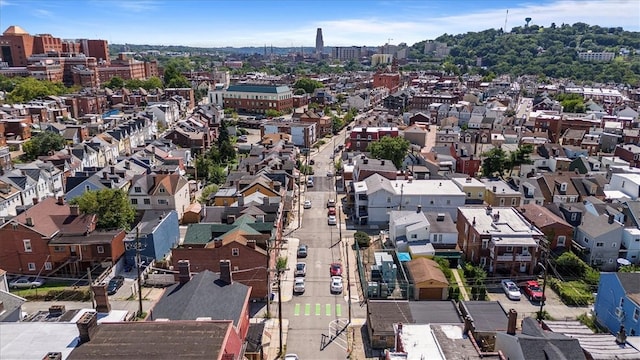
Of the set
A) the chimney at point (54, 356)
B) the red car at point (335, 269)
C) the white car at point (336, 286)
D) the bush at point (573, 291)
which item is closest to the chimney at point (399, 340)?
the white car at point (336, 286)

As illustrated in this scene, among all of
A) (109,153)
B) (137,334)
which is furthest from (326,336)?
(109,153)

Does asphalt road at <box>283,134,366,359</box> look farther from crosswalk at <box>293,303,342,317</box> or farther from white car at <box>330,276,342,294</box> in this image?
white car at <box>330,276,342,294</box>

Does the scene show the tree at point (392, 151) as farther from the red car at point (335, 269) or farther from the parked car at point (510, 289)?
the parked car at point (510, 289)

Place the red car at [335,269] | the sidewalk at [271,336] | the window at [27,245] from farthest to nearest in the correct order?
the red car at [335,269] → the window at [27,245] → the sidewalk at [271,336]

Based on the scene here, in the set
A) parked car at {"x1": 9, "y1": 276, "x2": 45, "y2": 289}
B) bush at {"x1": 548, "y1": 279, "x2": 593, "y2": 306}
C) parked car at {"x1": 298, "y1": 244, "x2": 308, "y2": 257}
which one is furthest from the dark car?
bush at {"x1": 548, "y1": 279, "x2": 593, "y2": 306}

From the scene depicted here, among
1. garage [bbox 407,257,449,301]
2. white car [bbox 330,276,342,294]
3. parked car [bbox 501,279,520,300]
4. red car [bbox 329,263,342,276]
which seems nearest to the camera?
garage [bbox 407,257,449,301]

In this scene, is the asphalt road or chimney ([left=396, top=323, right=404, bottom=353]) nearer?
chimney ([left=396, top=323, right=404, bottom=353])
